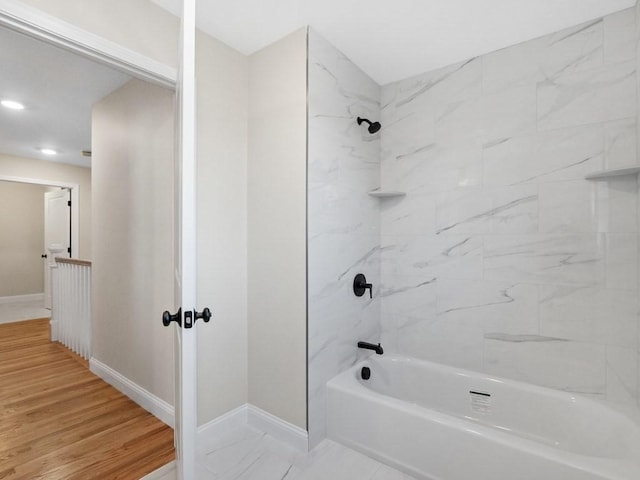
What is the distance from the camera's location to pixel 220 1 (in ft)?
5.35

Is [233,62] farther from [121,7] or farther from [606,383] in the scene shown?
[606,383]

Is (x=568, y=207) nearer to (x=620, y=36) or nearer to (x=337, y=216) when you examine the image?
(x=620, y=36)

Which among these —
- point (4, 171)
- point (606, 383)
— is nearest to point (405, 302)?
point (606, 383)

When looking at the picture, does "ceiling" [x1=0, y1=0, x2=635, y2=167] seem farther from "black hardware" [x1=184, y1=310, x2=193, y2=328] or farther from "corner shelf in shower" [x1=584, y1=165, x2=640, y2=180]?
"black hardware" [x1=184, y1=310, x2=193, y2=328]

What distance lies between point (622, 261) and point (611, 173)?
0.46 metres

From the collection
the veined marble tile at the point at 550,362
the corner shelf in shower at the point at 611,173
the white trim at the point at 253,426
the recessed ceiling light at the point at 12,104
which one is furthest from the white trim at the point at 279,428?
the recessed ceiling light at the point at 12,104

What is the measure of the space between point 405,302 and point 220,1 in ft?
7.11

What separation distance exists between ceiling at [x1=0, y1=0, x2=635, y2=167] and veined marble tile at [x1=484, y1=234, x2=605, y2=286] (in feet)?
3.90

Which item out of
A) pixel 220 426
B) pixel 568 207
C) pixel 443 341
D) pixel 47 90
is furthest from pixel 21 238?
pixel 568 207

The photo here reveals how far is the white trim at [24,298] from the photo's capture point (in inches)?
225

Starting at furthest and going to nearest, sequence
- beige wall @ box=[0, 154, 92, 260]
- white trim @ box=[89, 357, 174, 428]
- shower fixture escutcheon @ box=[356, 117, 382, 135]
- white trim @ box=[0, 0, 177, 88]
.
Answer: beige wall @ box=[0, 154, 92, 260] < shower fixture escutcheon @ box=[356, 117, 382, 135] < white trim @ box=[89, 357, 174, 428] < white trim @ box=[0, 0, 177, 88]

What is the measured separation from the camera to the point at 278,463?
1726 mm

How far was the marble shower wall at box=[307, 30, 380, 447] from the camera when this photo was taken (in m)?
1.86

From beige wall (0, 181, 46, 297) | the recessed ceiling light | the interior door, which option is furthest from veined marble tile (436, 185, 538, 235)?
beige wall (0, 181, 46, 297)
